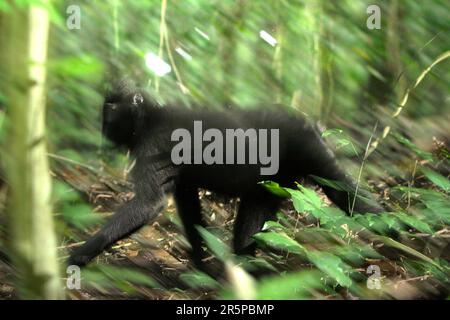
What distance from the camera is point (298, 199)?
2.31m

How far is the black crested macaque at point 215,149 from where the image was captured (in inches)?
114

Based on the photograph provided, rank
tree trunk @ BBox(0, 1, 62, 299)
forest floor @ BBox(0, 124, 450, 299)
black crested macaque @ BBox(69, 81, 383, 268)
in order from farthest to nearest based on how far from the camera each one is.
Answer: black crested macaque @ BBox(69, 81, 383, 268)
forest floor @ BBox(0, 124, 450, 299)
tree trunk @ BBox(0, 1, 62, 299)

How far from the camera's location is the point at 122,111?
2.97m

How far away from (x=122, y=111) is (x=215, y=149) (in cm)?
52

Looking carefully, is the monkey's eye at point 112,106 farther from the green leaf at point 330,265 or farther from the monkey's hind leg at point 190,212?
the green leaf at point 330,265

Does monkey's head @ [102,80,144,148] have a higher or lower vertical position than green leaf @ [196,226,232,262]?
higher

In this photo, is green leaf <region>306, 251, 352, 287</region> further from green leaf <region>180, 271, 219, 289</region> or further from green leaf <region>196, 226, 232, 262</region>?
green leaf <region>180, 271, 219, 289</region>

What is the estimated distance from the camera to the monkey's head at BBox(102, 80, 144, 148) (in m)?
2.94

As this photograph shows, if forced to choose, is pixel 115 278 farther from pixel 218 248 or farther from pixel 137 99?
pixel 137 99

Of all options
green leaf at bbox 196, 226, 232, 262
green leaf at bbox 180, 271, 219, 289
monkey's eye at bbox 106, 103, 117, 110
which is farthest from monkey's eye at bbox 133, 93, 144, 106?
green leaf at bbox 180, 271, 219, 289

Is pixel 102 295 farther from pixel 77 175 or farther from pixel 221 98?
pixel 221 98

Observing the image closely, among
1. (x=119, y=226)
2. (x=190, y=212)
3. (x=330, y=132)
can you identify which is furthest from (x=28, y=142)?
(x=190, y=212)

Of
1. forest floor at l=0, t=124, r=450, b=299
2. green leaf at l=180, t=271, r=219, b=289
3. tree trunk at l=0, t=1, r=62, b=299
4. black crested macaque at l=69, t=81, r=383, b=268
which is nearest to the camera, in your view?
tree trunk at l=0, t=1, r=62, b=299

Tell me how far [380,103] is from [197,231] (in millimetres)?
1227
